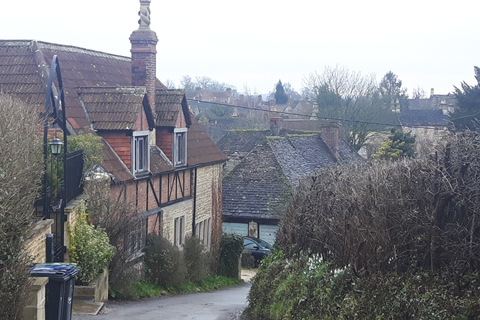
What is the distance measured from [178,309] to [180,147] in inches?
341

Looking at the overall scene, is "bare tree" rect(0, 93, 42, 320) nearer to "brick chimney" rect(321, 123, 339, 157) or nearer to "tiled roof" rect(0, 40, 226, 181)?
"tiled roof" rect(0, 40, 226, 181)

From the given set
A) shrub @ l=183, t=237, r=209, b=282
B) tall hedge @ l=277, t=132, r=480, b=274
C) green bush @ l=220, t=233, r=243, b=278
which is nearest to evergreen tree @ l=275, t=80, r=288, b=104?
green bush @ l=220, t=233, r=243, b=278

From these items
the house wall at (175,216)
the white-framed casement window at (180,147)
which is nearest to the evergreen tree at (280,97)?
the house wall at (175,216)

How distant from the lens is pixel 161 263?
18188mm

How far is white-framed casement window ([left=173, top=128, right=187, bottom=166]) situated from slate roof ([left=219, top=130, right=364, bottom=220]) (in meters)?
6.18

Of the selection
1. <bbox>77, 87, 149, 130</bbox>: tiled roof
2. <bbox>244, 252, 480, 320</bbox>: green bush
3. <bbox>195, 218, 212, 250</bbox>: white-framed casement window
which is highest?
<bbox>77, 87, 149, 130</bbox>: tiled roof

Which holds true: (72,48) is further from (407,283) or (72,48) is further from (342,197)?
(407,283)

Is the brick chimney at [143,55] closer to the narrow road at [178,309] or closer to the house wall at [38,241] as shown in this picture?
the narrow road at [178,309]

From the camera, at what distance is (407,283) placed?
28.7 feet

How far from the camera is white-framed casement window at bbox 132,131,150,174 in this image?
61.7 feet

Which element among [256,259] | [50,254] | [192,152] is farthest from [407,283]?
[256,259]

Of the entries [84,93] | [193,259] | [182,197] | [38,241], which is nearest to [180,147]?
[182,197]

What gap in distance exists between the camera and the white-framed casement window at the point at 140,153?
61.7 ft

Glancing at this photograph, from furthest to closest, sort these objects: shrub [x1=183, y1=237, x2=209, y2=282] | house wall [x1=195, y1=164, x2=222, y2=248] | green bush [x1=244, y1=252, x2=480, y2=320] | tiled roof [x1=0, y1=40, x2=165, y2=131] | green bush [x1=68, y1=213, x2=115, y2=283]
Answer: house wall [x1=195, y1=164, x2=222, y2=248] → shrub [x1=183, y1=237, x2=209, y2=282] → tiled roof [x1=0, y1=40, x2=165, y2=131] → green bush [x1=68, y1=213, x2=115, y2=283] → green bush [x1=244, y1=252, x2=480, y2=320]
